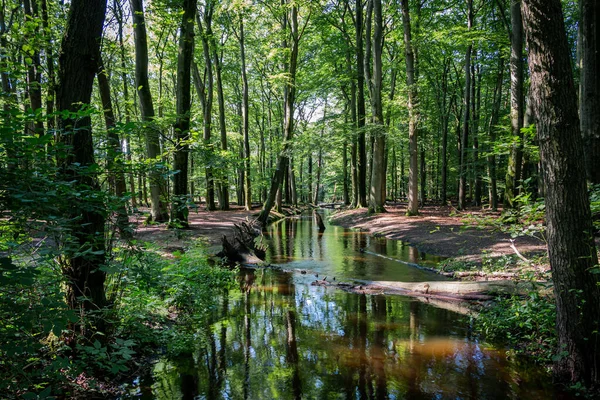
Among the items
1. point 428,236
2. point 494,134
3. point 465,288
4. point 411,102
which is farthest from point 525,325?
point 494,134

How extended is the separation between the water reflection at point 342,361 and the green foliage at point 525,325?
1.04 ft

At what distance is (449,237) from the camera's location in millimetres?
12867

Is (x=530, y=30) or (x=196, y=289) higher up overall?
(x=530, y=30)

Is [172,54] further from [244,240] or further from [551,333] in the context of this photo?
[551,333]

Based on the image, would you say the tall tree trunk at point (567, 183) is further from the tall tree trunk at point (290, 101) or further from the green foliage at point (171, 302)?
the tall tree trunk at point (290, 101)

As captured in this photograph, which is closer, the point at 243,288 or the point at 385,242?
the point at 243,288

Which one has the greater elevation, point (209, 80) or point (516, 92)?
point (209, 80)

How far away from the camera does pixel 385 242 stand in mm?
14734

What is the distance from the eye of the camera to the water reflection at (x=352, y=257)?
9.56m

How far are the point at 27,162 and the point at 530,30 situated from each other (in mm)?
5117

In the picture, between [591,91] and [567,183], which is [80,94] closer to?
[567,183]

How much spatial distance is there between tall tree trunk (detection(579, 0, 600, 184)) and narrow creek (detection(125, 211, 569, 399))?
608 cm

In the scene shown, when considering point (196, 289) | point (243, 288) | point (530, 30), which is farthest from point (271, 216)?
point (530, 30)

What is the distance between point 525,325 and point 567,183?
2.51 meters
